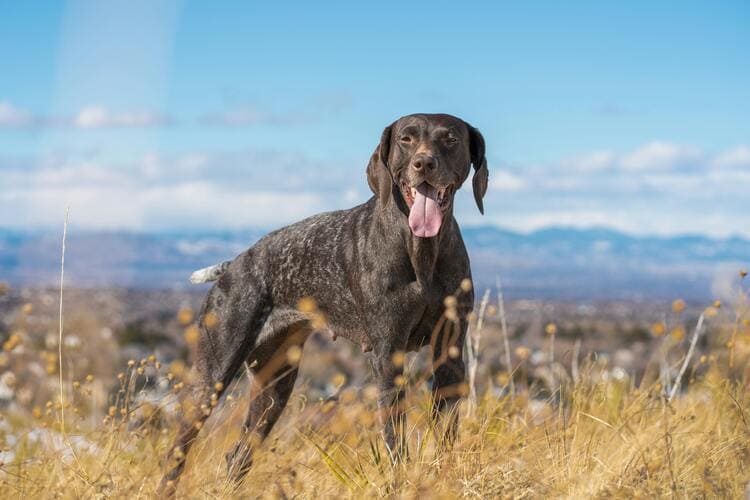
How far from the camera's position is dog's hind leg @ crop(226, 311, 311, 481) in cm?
662

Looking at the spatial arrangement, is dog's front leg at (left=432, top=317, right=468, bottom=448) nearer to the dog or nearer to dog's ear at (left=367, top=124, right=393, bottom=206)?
the dog

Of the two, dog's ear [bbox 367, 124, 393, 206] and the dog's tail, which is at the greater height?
dog's ear [bbox 367, 124, 393, 206]

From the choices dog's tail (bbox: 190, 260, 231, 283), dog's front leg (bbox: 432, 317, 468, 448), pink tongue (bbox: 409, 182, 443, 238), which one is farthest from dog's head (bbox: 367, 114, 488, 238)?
dog's tail (bbox: 190, 260, 231, 283)

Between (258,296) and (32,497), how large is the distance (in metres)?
2.27

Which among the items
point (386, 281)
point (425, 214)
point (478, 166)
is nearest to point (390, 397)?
point (386, 281)

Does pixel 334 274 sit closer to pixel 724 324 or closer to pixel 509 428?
pixel 509 428

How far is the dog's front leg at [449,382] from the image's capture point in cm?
563

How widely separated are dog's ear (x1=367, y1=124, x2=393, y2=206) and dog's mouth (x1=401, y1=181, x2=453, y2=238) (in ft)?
0.57

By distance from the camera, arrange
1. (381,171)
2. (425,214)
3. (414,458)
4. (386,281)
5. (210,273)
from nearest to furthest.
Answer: (414,458) < (425,214) < (386,281) < (381,171) < (210,273)

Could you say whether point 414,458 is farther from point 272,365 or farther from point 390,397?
point 272,365

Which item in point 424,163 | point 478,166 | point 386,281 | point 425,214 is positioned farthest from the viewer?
point 478,166

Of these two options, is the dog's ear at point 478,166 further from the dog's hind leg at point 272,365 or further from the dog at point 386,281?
the dog's hind leg at point 272,365

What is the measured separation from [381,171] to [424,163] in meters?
0.45

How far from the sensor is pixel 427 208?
5668mm
